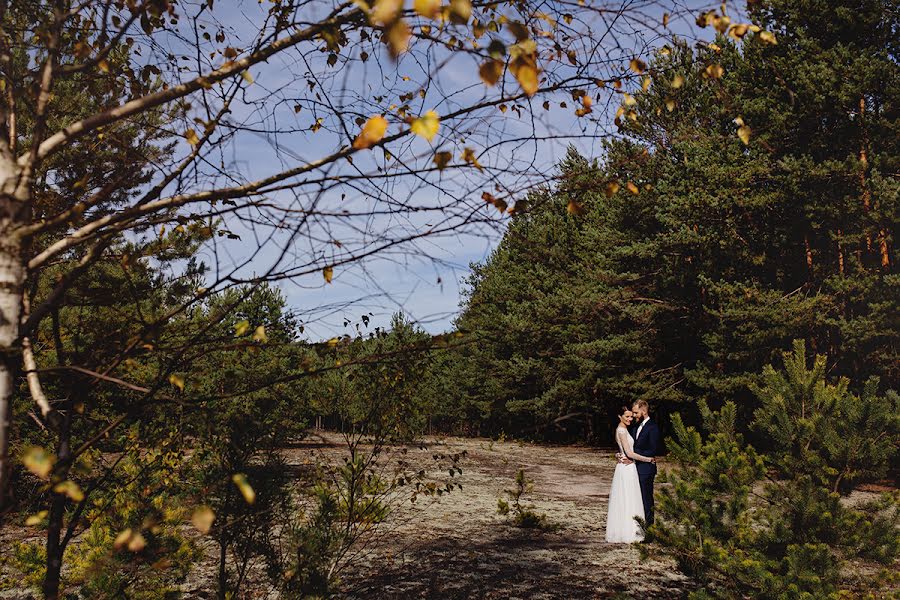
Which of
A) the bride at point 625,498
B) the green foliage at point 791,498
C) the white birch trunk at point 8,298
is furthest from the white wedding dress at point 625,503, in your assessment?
the white birch trunk at point 8,298

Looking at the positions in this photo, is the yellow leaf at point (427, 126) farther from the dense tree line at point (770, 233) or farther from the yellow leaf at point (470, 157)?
the dense tree line at point (770, 233)

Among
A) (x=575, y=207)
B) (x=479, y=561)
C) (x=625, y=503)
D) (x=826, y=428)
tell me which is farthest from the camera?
(x=625, y=503)

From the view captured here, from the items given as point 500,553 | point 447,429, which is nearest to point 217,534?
point 500,553

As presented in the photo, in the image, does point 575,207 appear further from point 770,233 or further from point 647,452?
point 770,233

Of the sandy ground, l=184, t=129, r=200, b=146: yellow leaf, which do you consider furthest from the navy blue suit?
l=184, t=129, r=200, b=146: yellow leaf

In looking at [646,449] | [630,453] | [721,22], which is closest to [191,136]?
[721,22]

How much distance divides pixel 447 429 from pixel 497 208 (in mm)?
47745

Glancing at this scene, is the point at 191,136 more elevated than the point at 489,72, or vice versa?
the point at 191,136

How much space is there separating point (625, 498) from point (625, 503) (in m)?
0.06

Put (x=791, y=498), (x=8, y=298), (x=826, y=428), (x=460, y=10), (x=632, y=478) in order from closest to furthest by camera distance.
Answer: (x=460, y=10) → (x=8, y=298) → (x=791, y=498) → (x=826, y=428) → (x=632, y=478)

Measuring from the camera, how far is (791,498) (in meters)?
4.36

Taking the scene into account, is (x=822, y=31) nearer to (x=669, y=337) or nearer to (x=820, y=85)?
(x=820, y=85)

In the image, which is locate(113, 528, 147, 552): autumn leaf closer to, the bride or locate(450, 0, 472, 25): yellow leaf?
locate(450, 0, 472, 25): yellow leaf

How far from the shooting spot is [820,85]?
15.8 m
